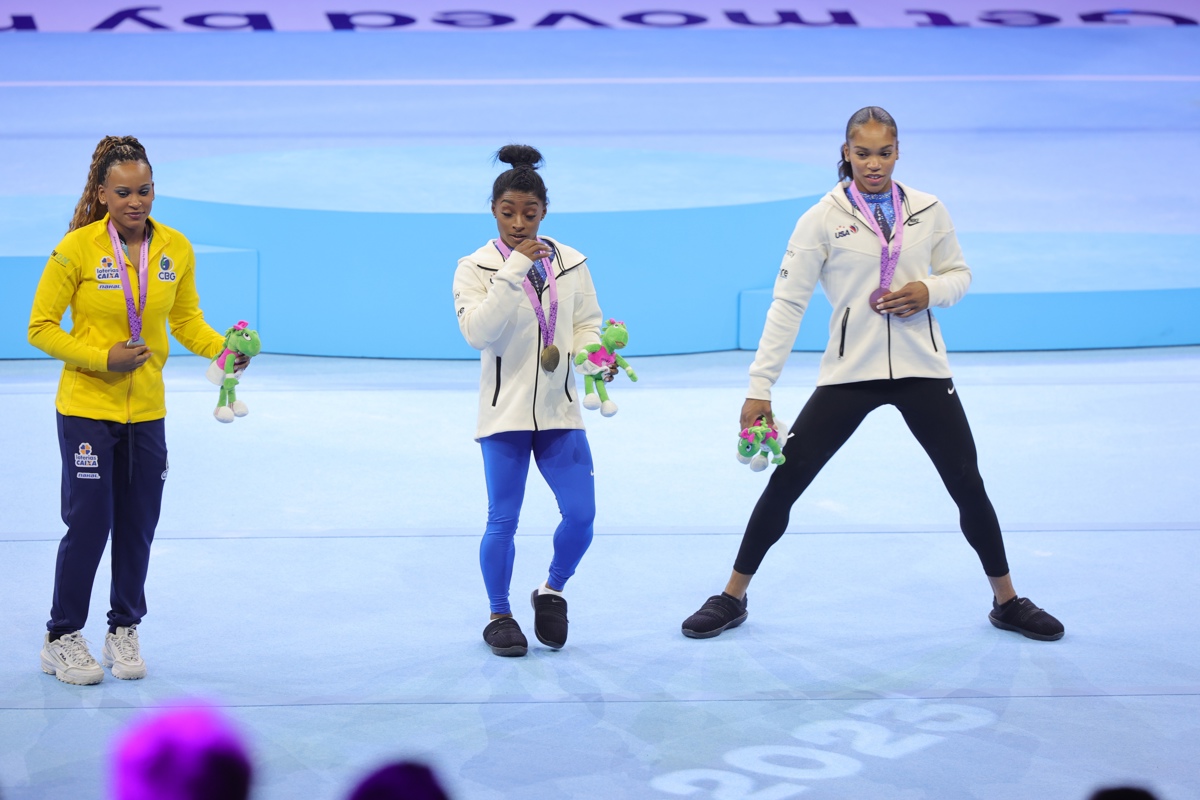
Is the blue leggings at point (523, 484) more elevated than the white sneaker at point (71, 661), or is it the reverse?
the blue leggings at point (523, 484)

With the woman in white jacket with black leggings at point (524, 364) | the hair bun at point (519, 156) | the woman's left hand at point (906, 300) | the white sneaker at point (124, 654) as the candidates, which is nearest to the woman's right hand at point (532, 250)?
the woman in white jacket with black leggings at point (524, 364)

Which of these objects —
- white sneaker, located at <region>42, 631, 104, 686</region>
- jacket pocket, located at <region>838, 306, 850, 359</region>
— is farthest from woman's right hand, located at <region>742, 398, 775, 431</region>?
white sneaker, located at <region>42, 631, 104, 686</region>

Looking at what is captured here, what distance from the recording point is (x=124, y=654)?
4102mm

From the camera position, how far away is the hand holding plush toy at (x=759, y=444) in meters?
4.22

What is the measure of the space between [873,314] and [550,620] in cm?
125

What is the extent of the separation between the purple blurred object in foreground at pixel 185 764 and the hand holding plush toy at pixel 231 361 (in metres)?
2.94

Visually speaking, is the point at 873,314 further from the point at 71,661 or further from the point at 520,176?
the point at 71,661

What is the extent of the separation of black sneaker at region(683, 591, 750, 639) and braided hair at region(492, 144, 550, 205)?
1281 mm

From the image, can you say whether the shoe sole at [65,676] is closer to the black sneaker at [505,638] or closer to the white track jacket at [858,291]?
the black sneaker at [505,638]

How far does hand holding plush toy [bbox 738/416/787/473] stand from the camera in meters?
4.22

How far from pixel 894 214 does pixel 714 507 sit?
1.77 metres

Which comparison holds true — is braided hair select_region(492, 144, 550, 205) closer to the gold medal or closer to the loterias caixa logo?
the gold medal

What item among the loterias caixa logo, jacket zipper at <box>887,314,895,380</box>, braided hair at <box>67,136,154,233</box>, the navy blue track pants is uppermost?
the loterias caixa logo

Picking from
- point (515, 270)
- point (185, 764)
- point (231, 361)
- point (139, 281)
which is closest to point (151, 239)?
point (139, 281)
